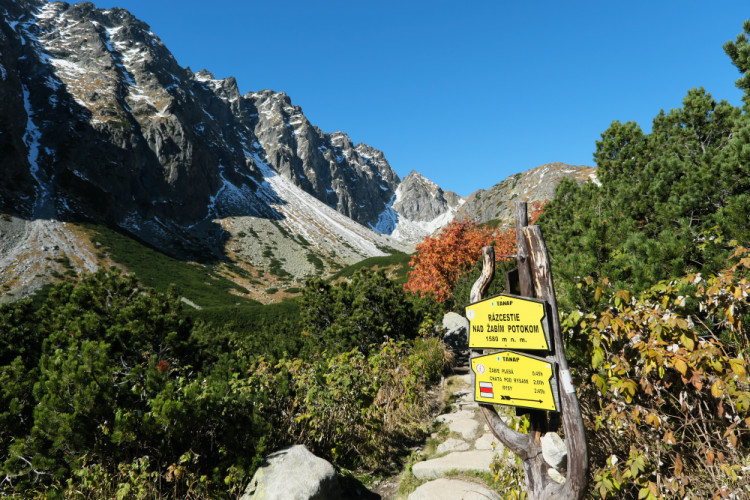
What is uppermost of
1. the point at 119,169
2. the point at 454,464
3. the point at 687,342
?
the point at 119,169

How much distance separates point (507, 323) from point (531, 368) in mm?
348

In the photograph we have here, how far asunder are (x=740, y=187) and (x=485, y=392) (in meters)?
4.14

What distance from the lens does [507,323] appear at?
8.54 feet

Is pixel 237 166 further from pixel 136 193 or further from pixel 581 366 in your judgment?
pixel 581 366

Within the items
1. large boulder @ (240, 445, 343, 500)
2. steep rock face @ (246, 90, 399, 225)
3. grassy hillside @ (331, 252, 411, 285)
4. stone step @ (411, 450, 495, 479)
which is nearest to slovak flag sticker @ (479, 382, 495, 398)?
large boulder @ (240, 445, 343, 500)

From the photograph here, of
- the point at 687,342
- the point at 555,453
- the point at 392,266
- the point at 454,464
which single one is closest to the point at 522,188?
the point at 392,266

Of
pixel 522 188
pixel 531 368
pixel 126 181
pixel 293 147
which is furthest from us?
pixel 293 147

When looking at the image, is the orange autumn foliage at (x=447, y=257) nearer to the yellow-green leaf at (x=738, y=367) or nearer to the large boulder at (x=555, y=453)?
the large boulder at (x=555, y=453)

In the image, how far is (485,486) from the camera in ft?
12.5

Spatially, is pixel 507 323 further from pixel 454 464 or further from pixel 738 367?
pixel 454 464

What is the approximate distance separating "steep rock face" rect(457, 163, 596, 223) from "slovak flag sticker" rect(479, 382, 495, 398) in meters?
57.3

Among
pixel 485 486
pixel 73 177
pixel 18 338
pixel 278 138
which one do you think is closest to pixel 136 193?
pixel 73 177

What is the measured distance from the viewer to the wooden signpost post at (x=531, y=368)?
232 cm

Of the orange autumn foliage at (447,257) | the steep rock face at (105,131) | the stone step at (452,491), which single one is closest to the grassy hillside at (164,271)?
the steep rock face at (105,131)
